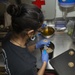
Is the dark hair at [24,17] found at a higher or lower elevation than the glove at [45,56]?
higher

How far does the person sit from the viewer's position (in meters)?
0.92

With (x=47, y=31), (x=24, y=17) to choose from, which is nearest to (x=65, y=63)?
(x=47, y=31)

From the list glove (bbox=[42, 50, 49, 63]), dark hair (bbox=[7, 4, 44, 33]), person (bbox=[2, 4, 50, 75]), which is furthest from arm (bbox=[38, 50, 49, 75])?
dark hair (bbox=[7, 4, 44, 33])

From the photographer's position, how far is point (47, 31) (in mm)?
1507

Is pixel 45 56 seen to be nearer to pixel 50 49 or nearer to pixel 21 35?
pixel 50 49

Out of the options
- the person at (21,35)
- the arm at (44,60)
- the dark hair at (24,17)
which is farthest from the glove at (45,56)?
the dark hair at (24,17)

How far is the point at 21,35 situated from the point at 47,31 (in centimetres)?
56

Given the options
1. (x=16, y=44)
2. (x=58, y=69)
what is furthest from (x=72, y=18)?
(x=16, y=44)

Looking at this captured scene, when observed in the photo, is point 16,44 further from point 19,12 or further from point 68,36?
point 68,36

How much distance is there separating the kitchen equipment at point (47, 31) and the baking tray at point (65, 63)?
0.26 m

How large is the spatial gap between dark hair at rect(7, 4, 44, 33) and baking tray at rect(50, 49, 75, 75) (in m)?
0.39

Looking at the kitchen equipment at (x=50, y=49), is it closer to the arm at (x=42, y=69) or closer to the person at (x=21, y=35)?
the arm at (x=42, y=69)

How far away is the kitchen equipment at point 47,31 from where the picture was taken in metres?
1.48

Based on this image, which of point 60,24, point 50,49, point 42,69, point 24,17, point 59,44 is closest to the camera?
point 24,17
